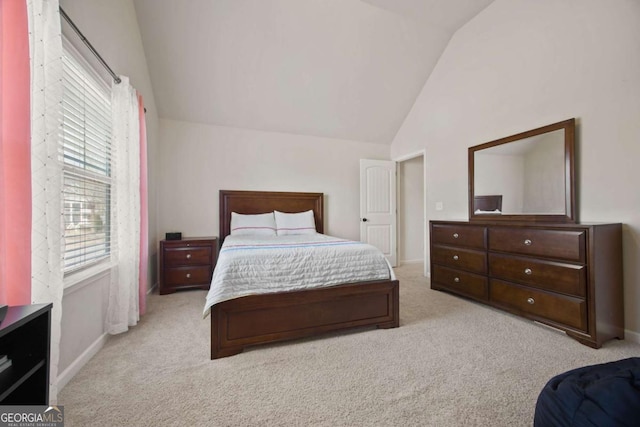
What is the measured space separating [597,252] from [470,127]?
6.44 ft

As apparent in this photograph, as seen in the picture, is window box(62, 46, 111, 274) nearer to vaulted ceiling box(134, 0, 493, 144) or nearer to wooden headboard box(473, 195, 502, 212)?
vaulted ceiling box(134, 0, 493, 144)

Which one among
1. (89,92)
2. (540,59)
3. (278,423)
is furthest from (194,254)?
(540,59)

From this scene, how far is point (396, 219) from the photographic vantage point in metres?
4.80

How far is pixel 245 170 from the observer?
161 inches

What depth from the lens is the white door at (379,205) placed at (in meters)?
4.61

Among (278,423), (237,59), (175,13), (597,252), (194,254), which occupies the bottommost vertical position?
(278,423)

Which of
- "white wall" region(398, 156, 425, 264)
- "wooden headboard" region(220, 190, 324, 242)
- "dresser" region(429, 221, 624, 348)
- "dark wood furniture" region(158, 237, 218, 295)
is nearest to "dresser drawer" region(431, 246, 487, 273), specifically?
"dresser" region(429, 221, 624, 348)

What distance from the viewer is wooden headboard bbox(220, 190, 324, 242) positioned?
3.93 metres

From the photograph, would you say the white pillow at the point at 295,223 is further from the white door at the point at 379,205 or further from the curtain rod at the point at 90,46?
the curtain rod at the point at 90,46

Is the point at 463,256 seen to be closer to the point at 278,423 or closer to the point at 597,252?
the point at 597,252

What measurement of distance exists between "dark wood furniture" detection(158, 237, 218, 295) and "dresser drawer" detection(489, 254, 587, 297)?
328 cm

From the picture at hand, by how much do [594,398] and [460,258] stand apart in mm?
2241

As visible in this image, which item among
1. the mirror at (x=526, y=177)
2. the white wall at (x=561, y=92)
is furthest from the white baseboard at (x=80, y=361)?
the white wall at (x=561, y=92)

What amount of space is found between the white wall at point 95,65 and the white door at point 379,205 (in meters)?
→ 3.40
